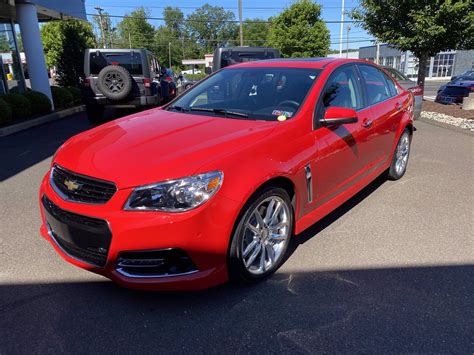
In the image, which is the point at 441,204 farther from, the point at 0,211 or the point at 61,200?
the point at 0,211

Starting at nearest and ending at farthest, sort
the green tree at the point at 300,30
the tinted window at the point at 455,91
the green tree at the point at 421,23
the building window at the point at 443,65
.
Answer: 1. the green tree at the point at 421,23
2. the tinted window at the point at 455,91
3. the green tree at the point at 300,30
4. the building window at the point at 443,65

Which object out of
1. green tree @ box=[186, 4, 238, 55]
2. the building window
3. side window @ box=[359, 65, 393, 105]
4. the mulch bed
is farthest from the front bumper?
green tree @ box=[186, 4, 238, 55]

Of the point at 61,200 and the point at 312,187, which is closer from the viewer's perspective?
the point at 61,200

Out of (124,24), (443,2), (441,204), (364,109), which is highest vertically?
(124,24)

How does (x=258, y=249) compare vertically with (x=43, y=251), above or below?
above

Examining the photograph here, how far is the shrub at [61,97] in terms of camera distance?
1346cm

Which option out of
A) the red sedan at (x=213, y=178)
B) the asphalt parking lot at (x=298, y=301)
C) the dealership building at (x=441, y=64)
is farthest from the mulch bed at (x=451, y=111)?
the dealership building at (x=441, y=64)

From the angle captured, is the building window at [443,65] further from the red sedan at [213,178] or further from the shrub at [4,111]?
the red sedan at [213,178]

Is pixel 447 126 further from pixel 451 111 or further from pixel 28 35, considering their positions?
pixel 28 35

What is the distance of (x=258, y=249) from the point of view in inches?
113

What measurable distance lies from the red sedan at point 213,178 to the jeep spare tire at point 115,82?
660 cm

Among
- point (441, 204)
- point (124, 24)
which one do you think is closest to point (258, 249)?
point (441, 204)

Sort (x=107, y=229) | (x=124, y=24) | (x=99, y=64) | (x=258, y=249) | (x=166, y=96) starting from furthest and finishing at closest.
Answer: (x=124, y=24), (x=166, y=96), (x=99, y=64), (x=258, y=249), (x=107, y=229)

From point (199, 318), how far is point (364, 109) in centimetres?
271
